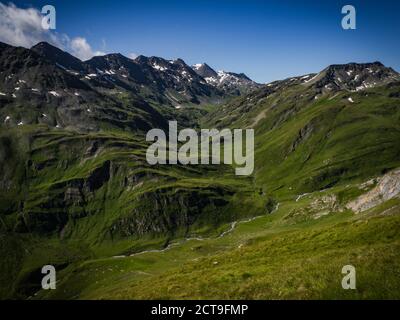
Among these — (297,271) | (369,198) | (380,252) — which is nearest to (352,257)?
(380,252)

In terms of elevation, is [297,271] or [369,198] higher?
[369,198]

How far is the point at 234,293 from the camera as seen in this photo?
30.5 m

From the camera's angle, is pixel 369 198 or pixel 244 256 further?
pixel 369 198

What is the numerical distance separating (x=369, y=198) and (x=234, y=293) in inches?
4786

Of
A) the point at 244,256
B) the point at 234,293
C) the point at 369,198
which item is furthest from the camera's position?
the point at 369,198

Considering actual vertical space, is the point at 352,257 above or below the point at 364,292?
above
